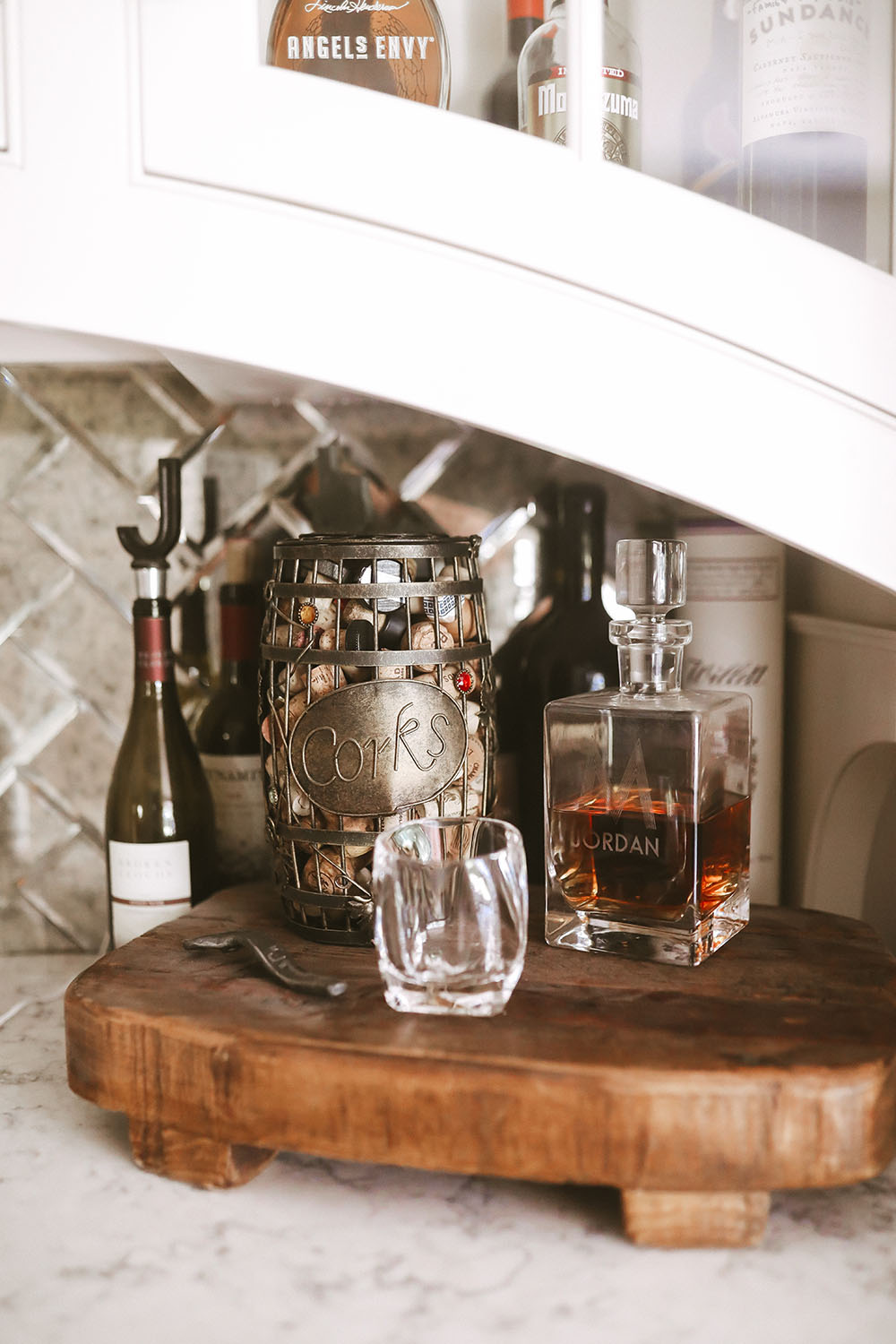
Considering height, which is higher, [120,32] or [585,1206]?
[120,32]

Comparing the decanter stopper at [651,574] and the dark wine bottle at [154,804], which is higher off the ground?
the decanter stopper at [651,574]

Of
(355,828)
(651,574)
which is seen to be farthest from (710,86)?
(355,828)

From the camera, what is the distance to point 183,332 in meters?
0.64

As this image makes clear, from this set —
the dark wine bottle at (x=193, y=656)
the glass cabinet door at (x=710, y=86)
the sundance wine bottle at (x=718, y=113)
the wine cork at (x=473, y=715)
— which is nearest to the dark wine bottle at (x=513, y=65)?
the glass cabinet door at (x=710, y=86)

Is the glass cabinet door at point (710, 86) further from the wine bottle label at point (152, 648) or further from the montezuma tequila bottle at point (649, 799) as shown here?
the wine bottle label at point (152, 648)

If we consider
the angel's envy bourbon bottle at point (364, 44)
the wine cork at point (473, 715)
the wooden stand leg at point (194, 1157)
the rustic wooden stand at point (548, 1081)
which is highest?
the angel's envy bourbon bottle at point (364, 44)

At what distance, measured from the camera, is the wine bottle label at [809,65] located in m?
0.65

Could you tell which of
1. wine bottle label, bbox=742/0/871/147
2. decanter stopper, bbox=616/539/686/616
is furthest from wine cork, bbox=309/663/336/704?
wine bottle label, bbox=742/0/871/147

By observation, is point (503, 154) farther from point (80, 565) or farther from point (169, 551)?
point (80, 565)

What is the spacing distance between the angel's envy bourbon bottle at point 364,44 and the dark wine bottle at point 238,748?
0.42m

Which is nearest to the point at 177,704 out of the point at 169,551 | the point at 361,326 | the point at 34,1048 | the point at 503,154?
the point at 169,551

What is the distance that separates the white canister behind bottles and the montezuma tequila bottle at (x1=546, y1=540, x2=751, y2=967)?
156 mm

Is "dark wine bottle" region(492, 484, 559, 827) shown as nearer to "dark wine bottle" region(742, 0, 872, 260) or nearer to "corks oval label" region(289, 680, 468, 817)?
"corks oval label" region(289, 680, 468, 817)

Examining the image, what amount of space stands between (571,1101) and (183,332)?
0.48 metres
